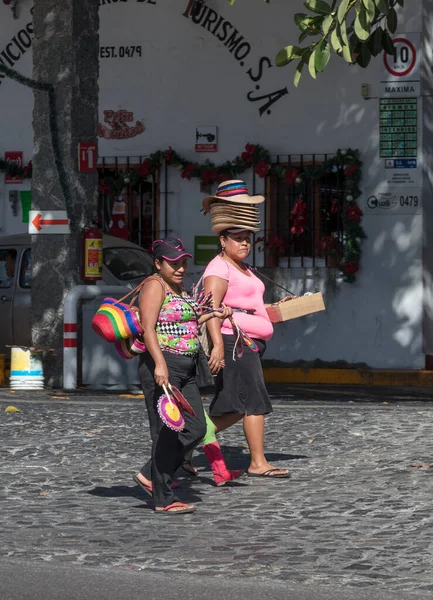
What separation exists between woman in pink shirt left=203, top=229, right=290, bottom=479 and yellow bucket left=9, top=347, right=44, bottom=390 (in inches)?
266

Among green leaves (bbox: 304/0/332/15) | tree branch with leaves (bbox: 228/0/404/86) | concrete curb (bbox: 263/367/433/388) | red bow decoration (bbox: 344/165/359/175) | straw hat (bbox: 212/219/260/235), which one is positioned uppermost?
green leaves (bbox: 304/0/332/15)

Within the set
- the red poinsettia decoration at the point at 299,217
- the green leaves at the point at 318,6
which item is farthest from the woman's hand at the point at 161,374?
the red poinsettia decoration at the point at 299,217

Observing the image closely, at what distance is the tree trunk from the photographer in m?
16.8

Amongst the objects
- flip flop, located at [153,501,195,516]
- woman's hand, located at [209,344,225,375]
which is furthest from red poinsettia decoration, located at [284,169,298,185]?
flip flop, located at [153,501,195,516]

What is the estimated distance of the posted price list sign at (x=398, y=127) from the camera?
1897cm

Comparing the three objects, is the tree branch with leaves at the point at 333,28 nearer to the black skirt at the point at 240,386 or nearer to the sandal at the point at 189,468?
the black skirt at the point at 240,386

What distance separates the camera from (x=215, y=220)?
10.0 meters

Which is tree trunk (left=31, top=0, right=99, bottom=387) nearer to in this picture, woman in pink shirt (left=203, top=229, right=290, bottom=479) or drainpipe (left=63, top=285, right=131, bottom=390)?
drainpipe (left=63, top=285, right=131, bottom=390)

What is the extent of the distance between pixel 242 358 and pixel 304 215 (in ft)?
31.9

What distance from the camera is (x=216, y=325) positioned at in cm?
942

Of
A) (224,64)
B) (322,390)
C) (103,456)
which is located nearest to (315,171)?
(224,64)

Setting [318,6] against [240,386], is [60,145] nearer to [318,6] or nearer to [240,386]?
[240,386]

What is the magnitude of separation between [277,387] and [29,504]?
8910mm

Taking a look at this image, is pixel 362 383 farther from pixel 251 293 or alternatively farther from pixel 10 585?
pixel 10 585
